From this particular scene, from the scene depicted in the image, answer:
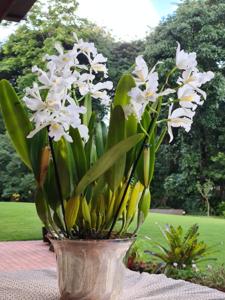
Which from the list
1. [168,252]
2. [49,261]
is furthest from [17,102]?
[49,261]

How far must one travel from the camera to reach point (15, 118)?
793 millimetres

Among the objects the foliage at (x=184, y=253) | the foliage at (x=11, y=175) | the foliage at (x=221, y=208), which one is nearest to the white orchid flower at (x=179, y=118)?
the foliage at (x=184, y=253)

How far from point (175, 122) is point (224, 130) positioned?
10.5m

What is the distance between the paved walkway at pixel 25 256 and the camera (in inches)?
171

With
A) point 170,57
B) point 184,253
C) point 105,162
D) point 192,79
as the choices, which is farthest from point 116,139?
point 170,57

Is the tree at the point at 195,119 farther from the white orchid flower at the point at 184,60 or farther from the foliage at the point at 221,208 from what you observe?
the white orchid flower at the point at 184,60

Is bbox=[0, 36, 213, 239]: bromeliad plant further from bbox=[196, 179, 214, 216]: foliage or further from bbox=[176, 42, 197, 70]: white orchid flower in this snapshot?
bbox=[196, 179, 214, 216]: foliage

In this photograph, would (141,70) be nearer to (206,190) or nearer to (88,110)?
(88,110)

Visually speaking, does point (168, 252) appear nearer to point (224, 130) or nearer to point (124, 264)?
point (124, 264)

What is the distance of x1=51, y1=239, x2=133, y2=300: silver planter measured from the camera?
0.76m

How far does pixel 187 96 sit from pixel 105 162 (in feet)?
0.58

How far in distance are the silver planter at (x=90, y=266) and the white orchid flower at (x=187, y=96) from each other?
9.5 inches

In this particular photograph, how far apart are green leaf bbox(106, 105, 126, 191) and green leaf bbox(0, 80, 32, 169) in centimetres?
14

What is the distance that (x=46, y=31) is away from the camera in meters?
10.4
